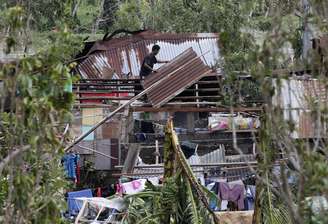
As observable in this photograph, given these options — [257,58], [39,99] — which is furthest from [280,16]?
[39,99]

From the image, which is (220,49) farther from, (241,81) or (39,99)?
(39,99)

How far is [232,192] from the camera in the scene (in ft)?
38.4

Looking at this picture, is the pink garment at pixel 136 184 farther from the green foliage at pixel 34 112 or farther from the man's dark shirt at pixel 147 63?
the green foliage at pixel 34 112

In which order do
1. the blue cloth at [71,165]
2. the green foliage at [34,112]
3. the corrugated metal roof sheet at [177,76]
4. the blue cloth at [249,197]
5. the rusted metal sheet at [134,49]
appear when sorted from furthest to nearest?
the rusted metal sheet at [134,49]
the blue cloth at [71,165]
the blue cloth at [249,197]
the corrugated metal roof sheet at [177,76]
the green foliage at [34,112]

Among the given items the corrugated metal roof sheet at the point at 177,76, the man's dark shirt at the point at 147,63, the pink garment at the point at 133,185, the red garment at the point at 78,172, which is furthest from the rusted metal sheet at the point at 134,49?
the pink garment at the point at 133,185

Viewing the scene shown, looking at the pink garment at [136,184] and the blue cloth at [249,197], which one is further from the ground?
the pink garment at [136,184]

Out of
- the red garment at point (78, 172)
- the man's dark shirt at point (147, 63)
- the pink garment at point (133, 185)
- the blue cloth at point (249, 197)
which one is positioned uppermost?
the man's dark shirt at point (147, 63)

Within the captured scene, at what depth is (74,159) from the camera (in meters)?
13.4

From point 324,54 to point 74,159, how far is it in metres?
9.56

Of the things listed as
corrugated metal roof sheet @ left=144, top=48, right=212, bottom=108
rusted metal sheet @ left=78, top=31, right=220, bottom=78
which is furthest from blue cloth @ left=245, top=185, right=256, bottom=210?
rusted metal sheet @ left=78, top=31, right=220, bottom=78

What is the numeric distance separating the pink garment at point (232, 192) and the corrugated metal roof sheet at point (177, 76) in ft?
6.88

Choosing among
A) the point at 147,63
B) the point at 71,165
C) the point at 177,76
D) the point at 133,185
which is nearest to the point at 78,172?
the point at 71,165

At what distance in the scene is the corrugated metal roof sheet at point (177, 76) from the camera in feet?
33.2

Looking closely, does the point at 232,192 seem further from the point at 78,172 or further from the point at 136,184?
the point at 78,172
